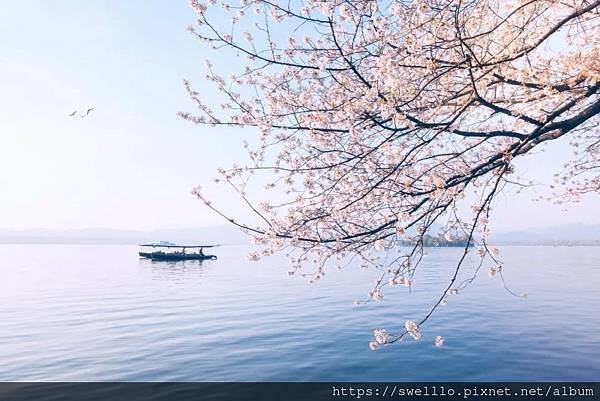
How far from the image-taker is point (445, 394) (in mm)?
11773

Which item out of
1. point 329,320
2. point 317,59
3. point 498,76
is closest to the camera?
point 498,76

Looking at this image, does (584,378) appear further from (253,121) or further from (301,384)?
(253,121)

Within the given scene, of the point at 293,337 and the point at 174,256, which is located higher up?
the point at 174,256

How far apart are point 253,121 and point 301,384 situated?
26.8 ft

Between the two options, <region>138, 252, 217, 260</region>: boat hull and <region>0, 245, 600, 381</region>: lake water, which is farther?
<region>138, 252, 217, 260</region>: boat hull

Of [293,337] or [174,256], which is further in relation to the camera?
[174,256]

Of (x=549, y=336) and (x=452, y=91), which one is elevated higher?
(x=452, y=91)

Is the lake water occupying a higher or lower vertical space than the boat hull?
lower

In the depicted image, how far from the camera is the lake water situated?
47.0 ft

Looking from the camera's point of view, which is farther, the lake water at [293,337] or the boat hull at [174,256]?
the boat hull at [174,256]

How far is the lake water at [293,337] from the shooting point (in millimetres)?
14312

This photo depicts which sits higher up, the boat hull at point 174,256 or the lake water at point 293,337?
the boat hull at point 174,256

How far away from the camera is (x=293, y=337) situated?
19391mm

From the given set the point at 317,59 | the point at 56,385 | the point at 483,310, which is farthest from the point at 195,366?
the point at 483,310
